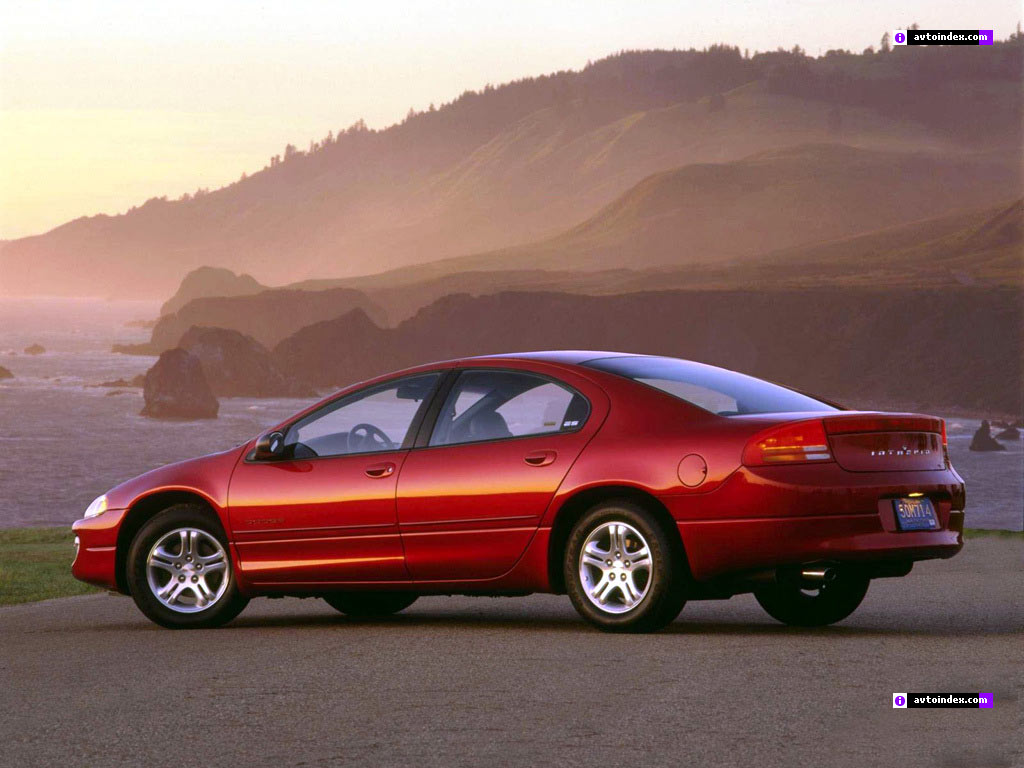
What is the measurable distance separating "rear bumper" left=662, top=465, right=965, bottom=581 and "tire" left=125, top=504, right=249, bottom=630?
9.54ft

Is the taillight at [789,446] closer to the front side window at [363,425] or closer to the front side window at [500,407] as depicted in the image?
the front side window at [500,407]

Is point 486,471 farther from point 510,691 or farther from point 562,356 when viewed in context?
point 510,691

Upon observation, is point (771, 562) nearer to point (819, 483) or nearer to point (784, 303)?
point (819, 483)

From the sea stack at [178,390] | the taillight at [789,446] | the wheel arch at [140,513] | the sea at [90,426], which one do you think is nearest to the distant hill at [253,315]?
the sea at [90,426]

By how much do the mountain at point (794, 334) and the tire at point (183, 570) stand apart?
11697 centimetres

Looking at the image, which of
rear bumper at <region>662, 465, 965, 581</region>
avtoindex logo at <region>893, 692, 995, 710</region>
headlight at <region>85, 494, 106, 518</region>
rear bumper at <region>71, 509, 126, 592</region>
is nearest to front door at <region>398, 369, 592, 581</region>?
rear bumper at <region>662, 465, 965, 581</region>

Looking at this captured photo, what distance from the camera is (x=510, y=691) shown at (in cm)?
720

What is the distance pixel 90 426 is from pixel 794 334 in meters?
56.1

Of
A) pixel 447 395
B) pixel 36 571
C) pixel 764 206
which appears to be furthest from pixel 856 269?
pixel 447 395

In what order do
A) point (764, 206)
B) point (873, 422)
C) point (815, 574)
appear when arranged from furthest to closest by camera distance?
point (764, 206), point (815, 574), point (873, 422)

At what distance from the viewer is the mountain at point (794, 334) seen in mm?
128625

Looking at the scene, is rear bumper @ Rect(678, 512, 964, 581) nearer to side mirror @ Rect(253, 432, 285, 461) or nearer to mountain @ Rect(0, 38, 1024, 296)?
side mirror @ Rect(253, 432, 285, 461)

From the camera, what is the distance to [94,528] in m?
10.2

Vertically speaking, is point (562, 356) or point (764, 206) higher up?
point (764, 206)
